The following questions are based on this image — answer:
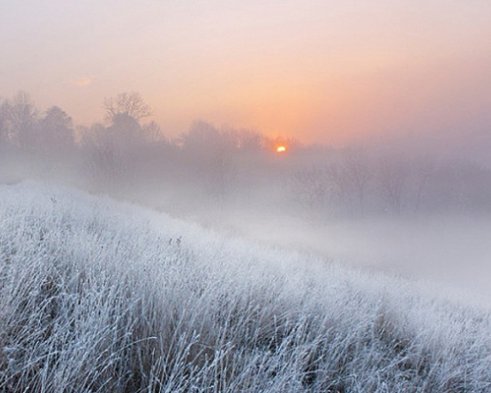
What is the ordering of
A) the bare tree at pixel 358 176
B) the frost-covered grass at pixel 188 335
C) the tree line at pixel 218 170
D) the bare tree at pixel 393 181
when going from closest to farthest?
1. the frost-covered grass at pixel 188 335
2. the tree line at pixel 218 170
3. the bare tree at pixel 358 176
4. the bare tree at pixel 393 181

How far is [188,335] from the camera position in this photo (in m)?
2.83

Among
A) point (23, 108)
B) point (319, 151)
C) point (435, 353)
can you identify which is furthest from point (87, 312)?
point (319, 151)

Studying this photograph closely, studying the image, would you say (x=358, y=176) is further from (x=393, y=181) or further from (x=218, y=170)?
(x=218, y=170)

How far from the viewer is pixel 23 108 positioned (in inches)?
1937

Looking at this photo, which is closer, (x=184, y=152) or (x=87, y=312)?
(x=87, y=312)

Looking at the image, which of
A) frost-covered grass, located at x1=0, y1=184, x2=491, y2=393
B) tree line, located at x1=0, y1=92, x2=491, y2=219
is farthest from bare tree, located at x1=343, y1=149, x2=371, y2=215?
frost-covered grass, located at x1=0, y1=184, x2=491, y2=393


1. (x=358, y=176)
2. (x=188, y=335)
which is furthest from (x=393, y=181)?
(x=188, y=335)

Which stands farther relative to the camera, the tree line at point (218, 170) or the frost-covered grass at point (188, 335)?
the tree line at point (218, 170)

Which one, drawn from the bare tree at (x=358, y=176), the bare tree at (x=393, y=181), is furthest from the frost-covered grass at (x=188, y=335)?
the bare tree at (x=393, y=181)

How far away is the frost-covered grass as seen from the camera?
2.31 meters

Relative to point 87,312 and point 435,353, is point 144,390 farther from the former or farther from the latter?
point 435,353

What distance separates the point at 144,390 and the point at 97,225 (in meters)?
6.35

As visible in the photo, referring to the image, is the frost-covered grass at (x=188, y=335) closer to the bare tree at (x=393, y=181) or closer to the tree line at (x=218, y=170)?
the tree line at (x=218, y=170)

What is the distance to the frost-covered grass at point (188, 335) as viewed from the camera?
231cm
